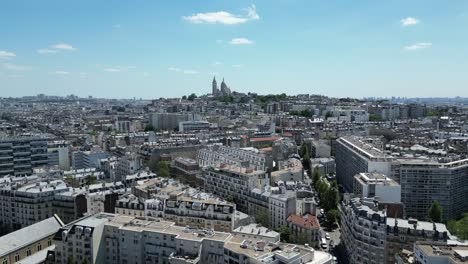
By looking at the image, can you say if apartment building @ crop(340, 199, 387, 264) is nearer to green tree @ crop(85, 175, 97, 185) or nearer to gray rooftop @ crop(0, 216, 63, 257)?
gray rooftop @ crop(0, 216, 63, 257)

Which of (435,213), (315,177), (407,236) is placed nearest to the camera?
(407,236)

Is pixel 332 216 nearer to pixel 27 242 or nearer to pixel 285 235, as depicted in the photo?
pixel 285 235

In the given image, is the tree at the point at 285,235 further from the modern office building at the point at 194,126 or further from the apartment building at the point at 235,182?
the modern office building at the point at 194,126

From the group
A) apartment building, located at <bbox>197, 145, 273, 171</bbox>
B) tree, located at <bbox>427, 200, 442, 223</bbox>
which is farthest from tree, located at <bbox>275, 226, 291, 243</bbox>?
apartment building, located at <bbox>197, 145, 273, 171</bbox>

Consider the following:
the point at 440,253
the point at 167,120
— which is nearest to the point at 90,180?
the point at 440,253

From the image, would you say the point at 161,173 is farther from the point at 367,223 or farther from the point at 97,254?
the point at 367,223

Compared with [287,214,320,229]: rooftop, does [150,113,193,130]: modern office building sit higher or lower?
higher
